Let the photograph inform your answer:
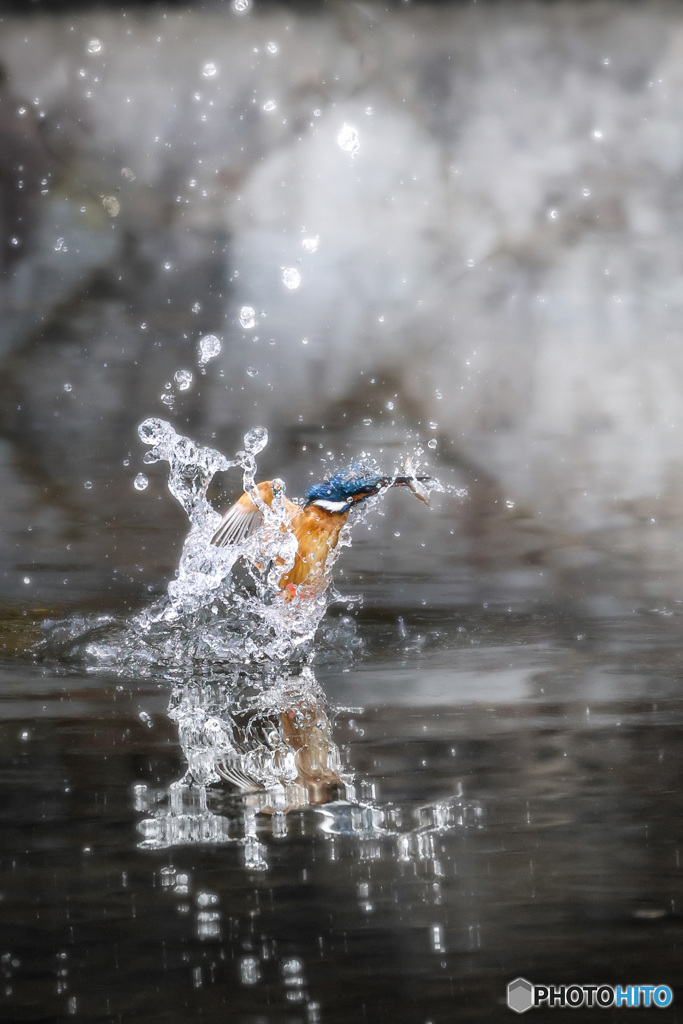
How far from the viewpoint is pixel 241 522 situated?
3.37 meters

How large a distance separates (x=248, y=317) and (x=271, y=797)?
4936 mm

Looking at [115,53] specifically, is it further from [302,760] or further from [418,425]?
[302,760]

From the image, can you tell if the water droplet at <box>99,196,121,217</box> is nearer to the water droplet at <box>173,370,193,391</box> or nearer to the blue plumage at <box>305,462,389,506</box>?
the water droplet at <box>173,370,193,391</box>

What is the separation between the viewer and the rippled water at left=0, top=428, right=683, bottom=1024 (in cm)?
136

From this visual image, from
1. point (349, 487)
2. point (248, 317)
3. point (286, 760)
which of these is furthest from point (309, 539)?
point (248, 317)

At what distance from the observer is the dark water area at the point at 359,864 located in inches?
53.0

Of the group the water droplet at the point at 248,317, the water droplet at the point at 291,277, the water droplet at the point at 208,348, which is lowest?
the water droplet at the point at 208,348

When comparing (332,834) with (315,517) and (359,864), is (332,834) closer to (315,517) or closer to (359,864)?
(359,864)

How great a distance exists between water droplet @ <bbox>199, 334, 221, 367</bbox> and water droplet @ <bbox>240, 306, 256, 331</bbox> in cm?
19

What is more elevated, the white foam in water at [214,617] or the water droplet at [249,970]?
the white foam in water at [214,617]

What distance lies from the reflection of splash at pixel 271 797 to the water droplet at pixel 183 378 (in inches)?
157

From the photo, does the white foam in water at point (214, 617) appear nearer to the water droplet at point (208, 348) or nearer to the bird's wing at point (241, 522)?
the bird's wing at point (241, 522)

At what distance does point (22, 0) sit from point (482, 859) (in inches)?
245

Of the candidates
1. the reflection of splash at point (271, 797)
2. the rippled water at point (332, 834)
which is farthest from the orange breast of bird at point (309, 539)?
the reflection of splash at point (271, 797)
